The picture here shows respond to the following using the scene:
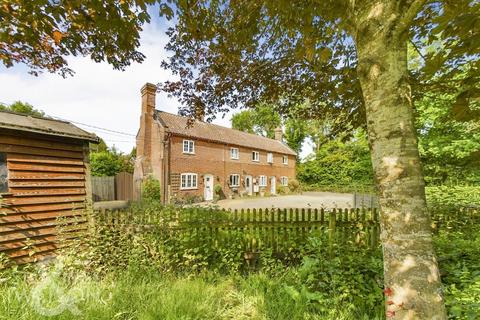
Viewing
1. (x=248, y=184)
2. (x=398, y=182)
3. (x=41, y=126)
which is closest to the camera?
(x=398, y=182)

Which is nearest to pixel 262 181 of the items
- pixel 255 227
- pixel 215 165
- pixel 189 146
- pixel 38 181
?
pixel 215 165

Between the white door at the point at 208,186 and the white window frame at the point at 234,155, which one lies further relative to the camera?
the white window frame at the point at 234,155

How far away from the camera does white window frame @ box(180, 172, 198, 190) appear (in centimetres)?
2041

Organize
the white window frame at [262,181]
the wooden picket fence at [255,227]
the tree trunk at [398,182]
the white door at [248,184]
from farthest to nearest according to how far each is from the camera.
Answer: the white window frame at [262,181], the white door at [248,184], the wooden picket fence at [255,227], the tree trunk at [398,182]

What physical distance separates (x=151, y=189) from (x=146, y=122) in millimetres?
5661

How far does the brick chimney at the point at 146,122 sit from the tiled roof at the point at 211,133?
0.74m

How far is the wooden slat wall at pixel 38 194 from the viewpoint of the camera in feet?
17.7

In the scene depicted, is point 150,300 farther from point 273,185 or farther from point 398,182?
point 273,185

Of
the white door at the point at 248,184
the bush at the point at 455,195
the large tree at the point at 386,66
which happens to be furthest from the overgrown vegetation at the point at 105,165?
the bush at the point at 455,195

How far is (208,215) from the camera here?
6316mm

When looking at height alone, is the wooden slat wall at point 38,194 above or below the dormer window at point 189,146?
below

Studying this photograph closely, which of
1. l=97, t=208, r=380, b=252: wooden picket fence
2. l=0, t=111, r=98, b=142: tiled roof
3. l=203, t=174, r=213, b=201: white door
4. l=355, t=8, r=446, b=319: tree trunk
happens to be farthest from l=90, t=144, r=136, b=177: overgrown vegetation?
l=355, t=8, r=446, b=319: tree trunk

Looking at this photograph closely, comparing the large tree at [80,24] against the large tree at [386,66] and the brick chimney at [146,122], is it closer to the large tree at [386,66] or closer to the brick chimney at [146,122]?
the large tree at [386,66]

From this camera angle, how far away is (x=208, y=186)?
75.0 feet
